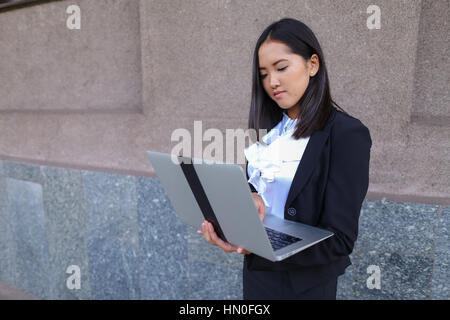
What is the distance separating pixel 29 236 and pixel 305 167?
346 centimetres

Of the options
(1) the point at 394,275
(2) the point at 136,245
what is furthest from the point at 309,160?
(2) the point at 136,245

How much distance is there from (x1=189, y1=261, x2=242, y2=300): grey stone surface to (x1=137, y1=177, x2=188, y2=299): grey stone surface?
9 cm

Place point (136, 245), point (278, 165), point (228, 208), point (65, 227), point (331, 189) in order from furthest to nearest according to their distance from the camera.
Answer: point (65, 227) < point (136, 245) < point (278, 165) < point (331, 189) < point (228, 208)

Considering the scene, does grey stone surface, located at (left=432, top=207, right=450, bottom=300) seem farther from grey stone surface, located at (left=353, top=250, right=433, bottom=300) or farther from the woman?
the woman

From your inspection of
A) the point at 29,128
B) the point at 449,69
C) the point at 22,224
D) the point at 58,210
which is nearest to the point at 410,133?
the point at 449,69

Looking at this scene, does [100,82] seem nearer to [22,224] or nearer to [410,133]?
[22,224]

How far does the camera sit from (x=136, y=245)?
114 inches

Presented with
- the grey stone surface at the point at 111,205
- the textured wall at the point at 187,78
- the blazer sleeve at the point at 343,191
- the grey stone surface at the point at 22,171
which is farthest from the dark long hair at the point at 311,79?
the grey stone surface at the point at 22,171

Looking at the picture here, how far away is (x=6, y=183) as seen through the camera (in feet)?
12.0

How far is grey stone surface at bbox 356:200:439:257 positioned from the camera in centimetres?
196

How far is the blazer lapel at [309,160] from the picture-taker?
122 cm

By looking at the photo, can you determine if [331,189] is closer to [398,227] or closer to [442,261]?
[398,227]

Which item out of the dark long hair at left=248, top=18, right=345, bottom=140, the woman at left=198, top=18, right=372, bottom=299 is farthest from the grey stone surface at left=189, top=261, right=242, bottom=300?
the dark long hair at left=248, top=18, right=345, bottom=140

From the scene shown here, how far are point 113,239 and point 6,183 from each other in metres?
1.66
